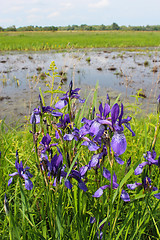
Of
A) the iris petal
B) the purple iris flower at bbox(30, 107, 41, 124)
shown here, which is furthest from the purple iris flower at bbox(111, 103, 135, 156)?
the purple iris flower at bbox(30, 107, 41, 124)

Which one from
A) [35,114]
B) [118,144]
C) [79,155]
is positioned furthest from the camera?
[79,155]

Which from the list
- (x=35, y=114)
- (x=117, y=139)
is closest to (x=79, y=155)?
(x=35, y=114)

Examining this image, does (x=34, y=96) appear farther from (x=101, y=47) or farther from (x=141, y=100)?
(x=101, y=47)

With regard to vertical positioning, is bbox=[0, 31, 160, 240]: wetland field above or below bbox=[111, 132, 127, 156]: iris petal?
below

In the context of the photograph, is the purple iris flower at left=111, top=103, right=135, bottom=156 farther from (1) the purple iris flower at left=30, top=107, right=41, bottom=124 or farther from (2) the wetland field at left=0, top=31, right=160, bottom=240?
(1) the purple iris flower at left=30, top=107, right=41, bottom=124

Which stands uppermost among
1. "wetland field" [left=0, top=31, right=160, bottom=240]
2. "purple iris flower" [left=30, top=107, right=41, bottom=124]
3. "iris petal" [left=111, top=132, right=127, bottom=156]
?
"purple iris flower" [left=30, top=107, right=41, bottom=124]

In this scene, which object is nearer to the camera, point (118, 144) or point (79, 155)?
point (118, 144)

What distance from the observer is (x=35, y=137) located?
0.82 metres

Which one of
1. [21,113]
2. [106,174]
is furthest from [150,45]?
[106,174]

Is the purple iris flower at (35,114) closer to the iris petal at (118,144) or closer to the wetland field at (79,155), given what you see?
the wetland field at (79,155)

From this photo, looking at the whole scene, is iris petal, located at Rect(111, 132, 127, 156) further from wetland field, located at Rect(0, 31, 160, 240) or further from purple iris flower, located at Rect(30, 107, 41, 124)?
purple iris flower, located at Rect(30, 107, 41, 124)

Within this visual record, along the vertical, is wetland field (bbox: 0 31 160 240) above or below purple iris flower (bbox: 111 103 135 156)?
below

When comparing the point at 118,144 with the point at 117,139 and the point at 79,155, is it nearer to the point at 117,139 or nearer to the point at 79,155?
the point at 117,139

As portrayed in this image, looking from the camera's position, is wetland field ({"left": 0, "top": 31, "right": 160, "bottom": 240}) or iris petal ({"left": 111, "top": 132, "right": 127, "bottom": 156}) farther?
wetland field ({"left": 0, "top": 31, "right": 160, "bottom": 240})
